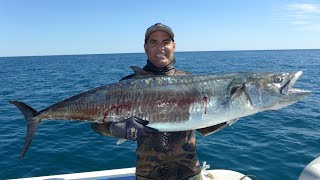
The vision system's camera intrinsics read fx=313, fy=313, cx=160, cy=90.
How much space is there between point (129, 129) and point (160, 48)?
130 cm

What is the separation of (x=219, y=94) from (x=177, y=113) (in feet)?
2.04

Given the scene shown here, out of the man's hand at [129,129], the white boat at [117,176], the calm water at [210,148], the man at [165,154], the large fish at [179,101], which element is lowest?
the calm water at [210,148]

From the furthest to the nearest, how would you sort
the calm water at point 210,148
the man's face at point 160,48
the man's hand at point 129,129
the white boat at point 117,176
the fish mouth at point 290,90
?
the calm water at point 210,148, the white boat at point 117,176, the man's face at point 160,48, the fish mouth at point 290,90, the man's hand at point 129,129

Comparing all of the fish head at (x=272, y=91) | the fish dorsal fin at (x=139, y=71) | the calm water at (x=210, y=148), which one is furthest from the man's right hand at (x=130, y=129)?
the calm water at (x=210, y=148)

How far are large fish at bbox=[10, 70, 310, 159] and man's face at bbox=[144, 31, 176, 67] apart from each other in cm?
30

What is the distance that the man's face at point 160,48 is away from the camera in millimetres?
4461

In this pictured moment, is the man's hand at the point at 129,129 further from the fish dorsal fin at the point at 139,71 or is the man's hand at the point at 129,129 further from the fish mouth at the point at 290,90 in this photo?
the fish mouth at the point at 290,90

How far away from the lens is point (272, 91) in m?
4.32

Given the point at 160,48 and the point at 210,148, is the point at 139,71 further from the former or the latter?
the point at 210,148

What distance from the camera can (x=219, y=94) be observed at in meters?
4.20

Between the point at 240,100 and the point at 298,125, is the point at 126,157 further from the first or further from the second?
the point at 298,125

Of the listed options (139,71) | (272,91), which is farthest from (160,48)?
(272,91)

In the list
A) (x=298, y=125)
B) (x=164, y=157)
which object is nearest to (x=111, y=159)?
(x=164, y=157)

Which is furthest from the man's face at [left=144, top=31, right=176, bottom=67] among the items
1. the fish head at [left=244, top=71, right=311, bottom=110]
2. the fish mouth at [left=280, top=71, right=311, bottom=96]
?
the fish mouth at [left=280, top=71, right=311, bottom=96]
